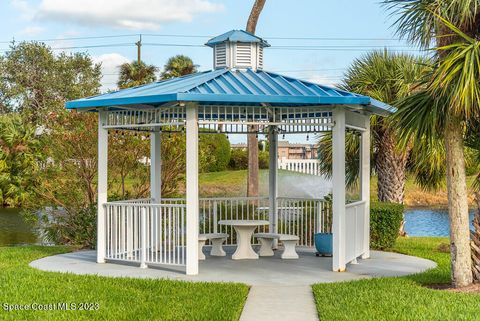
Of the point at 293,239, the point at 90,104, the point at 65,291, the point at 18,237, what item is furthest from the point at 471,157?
the point at 18,237

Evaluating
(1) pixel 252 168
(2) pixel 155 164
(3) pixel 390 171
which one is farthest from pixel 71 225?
(3) pixel 390 171

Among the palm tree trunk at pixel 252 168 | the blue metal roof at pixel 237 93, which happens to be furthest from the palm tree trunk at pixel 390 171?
the blue metal roof at pixel 237 93

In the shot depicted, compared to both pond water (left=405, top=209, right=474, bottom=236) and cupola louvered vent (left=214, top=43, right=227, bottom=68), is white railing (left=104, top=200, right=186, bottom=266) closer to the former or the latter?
cupola louvered vent (left=214, top=43, right=227, bottom=68)

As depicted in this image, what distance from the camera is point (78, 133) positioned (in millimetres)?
15719

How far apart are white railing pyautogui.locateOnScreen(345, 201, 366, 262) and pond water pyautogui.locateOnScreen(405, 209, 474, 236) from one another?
13.5 meters

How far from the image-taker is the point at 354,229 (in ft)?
40.1

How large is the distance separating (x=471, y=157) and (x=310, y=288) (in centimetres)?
734

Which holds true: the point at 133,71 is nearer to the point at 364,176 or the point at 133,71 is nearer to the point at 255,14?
the point at 255,14

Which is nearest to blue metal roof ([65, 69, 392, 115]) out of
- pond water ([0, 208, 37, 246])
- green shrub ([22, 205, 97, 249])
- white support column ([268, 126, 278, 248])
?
white support column ([268, 126, 278, 248])

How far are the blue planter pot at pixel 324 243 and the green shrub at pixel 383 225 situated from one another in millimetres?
1708

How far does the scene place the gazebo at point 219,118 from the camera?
10.8m

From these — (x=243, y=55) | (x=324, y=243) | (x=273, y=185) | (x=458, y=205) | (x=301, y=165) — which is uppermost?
(x=243, y=55)

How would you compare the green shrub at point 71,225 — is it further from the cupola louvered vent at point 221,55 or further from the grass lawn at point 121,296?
the cupola louvered vent at point 221,55

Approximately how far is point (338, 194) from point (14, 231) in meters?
15.9
